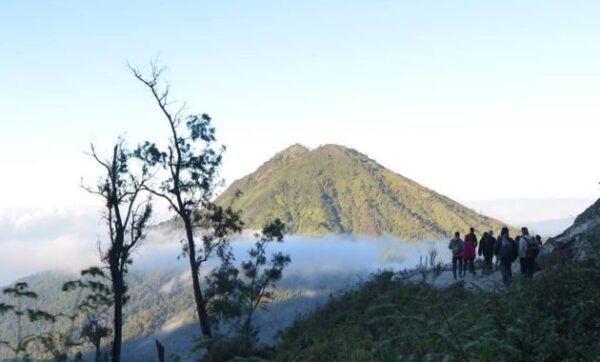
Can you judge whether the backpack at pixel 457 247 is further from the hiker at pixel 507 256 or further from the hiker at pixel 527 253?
the hiker at pixel 527 253

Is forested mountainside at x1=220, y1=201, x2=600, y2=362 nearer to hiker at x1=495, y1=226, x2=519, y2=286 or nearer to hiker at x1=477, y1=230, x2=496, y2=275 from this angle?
hiker at x1=495, y1=226, x2=519, y2=286

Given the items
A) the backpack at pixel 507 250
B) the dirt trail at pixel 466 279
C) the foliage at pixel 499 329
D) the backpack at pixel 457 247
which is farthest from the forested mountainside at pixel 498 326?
the backpack at pixel 457 247

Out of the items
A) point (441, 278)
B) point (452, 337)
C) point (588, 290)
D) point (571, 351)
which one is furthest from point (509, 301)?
point (441, 278)

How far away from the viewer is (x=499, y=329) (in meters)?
10.4

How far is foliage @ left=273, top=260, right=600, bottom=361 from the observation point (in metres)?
8.70

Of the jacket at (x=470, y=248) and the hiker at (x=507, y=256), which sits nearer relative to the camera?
the hiker at (x=507, y=256)

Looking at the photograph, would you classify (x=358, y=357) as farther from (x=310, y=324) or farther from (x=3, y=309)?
(x=3, y=309)

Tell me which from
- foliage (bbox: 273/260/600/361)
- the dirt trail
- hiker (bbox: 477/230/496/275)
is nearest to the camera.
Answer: foliage (bbox: 273/260/600/361)

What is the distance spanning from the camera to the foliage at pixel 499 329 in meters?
8.70

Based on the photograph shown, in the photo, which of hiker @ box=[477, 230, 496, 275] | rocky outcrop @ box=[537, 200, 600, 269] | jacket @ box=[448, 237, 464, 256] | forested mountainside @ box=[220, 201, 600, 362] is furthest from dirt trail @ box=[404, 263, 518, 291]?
forested mountainside @ box=[220, 201, 600, 362]

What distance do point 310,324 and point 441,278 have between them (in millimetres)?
6836

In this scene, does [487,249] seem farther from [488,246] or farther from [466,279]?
[466,279]

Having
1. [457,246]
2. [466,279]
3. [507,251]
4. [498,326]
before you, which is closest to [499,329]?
[498,326]

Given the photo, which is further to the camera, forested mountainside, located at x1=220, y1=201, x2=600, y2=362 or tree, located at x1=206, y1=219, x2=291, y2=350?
tree, located at x1=206, y1=219, x2=291, y2=350
